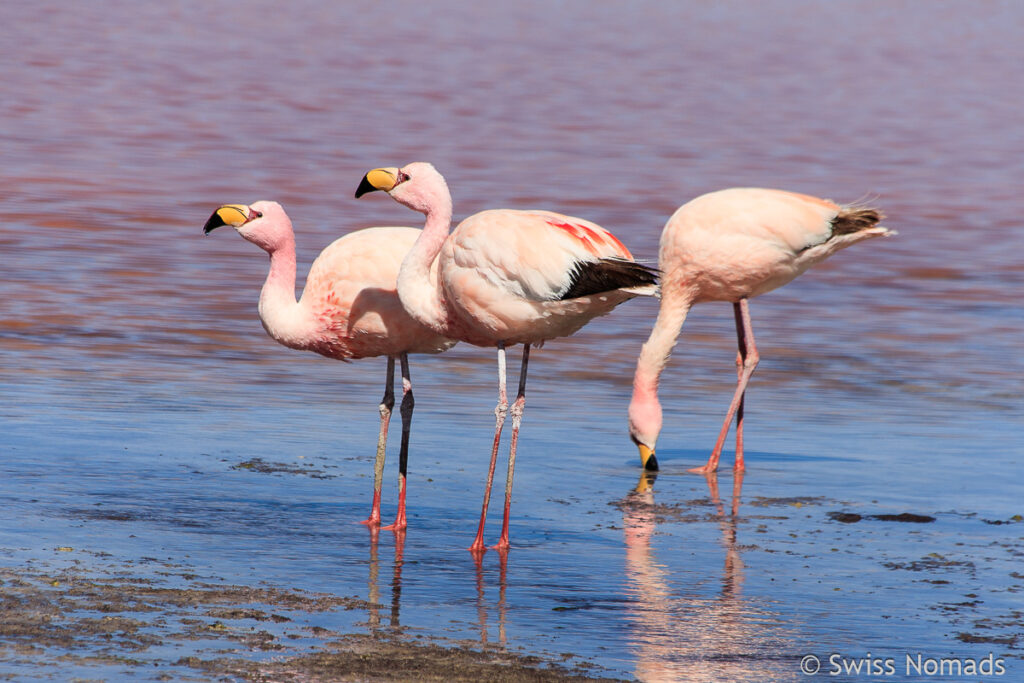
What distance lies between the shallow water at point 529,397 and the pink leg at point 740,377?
0.84 ft

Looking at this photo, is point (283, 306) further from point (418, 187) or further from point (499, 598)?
point (499, 598)

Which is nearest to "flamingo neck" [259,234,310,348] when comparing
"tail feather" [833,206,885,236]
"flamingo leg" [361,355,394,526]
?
"flamingo leg" [361,355,394,526]

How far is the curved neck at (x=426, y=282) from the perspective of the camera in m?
6.89

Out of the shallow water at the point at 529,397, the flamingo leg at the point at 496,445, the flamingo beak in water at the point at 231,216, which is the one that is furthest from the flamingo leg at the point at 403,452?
the flamingo beak in water at the point at 231,216

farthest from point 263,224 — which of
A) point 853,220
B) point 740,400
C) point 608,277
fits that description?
point 853,220

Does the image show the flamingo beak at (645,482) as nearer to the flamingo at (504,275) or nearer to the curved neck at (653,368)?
the curved neck at (653,368)

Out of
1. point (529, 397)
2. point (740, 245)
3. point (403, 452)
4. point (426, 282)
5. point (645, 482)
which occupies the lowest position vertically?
point (645, 482)

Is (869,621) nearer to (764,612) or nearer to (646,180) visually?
(764,612)

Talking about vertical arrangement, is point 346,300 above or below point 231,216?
below

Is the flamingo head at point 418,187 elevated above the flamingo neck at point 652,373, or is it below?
above

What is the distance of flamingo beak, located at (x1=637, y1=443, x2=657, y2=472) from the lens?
8.41 metres

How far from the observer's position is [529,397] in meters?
9.94

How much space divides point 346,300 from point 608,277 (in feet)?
4.60

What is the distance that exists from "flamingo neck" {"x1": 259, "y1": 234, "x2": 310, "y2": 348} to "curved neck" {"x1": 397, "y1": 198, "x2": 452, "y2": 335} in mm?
Answer: 614
